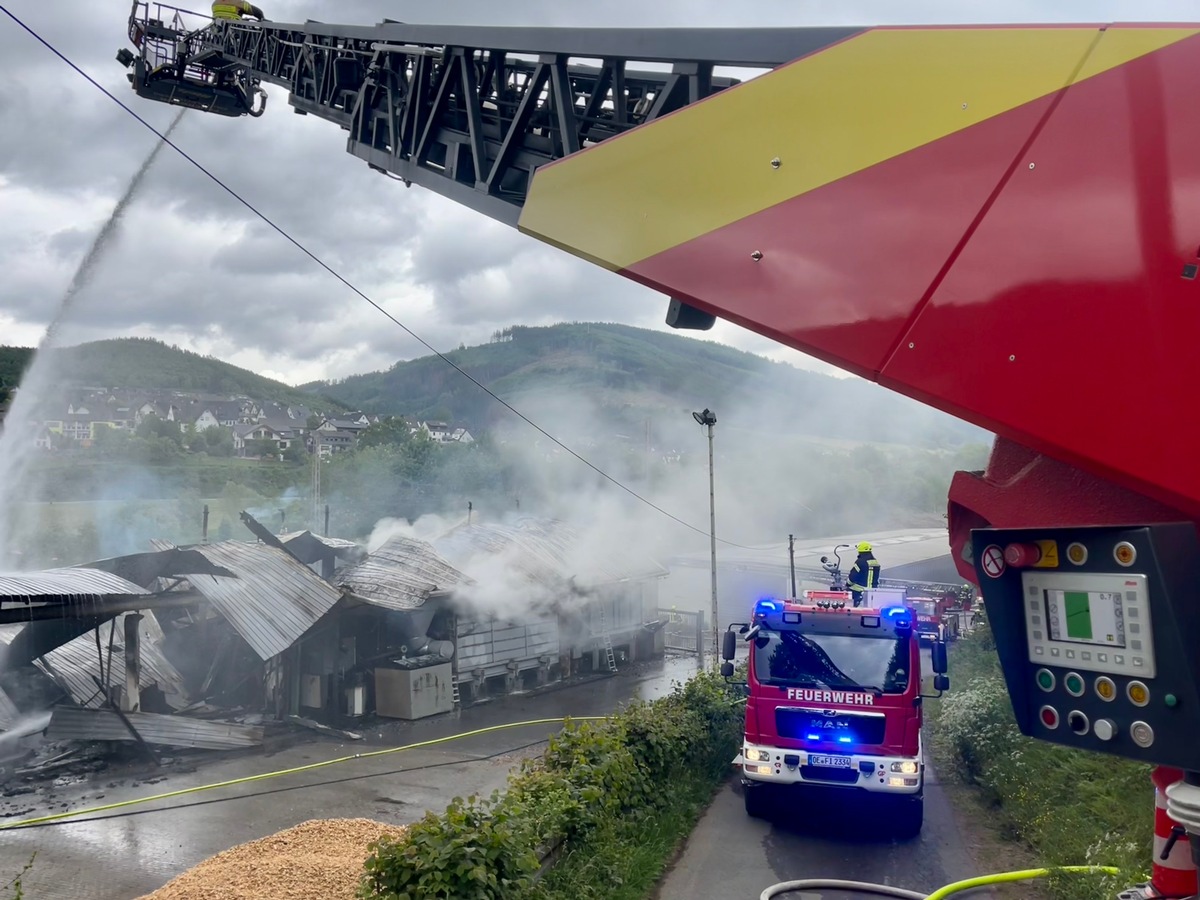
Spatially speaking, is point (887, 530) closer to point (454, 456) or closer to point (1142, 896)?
point (454, 456)

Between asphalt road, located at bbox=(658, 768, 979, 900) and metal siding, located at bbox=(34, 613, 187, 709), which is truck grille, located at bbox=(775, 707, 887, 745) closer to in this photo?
asphalt road, located at bbox=(658, 768, 979, 900)

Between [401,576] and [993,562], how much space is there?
19.5 m

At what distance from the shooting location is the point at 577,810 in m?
7.49

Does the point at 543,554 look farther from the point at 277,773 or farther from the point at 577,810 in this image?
the point at 577,810

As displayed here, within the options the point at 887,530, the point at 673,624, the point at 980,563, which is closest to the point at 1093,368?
the point at 980,563

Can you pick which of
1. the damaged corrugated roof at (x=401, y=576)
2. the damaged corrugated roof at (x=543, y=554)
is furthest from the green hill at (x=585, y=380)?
the damaged corrugated roof at (x=401, y=576)

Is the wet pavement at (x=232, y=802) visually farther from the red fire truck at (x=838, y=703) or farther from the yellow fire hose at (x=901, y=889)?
the yellow fire hose at (x=901, y=889)

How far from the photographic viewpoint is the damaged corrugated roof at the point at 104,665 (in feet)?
54.8

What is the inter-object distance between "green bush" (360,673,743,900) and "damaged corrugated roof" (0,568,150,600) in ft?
27.2

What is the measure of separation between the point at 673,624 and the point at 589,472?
8762 millimetres

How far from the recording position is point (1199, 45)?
2285 mm

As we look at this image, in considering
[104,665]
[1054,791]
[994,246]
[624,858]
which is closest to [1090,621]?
[994,246]

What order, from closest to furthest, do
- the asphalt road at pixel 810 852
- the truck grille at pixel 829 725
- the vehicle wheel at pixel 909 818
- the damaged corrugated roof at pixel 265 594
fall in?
the asphalt road at pixel 810 852, the truck grille at pixel 829 725, the vehicle wheel at pixel 909 818, the damaged corrugated roof at pixel 265 594

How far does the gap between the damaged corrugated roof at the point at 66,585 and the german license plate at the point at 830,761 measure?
35.9ft
